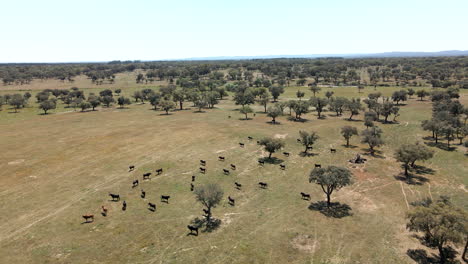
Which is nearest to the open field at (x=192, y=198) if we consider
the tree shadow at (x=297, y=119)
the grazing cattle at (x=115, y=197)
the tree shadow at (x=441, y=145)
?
the grazing cattle at (x=115, y=197)

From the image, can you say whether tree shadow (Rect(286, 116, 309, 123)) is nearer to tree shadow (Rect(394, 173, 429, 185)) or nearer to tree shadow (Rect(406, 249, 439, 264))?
tree shadow (Rect(394, 173, 429, 185))

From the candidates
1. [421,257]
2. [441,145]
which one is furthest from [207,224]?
[441,145]

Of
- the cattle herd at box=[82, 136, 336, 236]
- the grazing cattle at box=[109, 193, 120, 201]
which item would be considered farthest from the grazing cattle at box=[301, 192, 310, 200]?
the grazing cattle at box=[109, 193, 120, 201]

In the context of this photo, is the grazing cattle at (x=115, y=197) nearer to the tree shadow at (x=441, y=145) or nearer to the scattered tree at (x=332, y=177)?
the scattered tree at (x=332, y=177)

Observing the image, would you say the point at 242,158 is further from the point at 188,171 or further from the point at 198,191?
the point at 198,191

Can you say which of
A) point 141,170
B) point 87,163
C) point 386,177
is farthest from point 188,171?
point 386,177

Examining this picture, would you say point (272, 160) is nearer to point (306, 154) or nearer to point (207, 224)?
point (306, 154)

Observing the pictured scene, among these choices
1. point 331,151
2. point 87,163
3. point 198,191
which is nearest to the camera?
point 198,191
